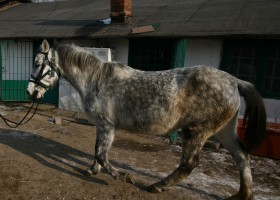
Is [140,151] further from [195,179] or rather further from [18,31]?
[18,31]

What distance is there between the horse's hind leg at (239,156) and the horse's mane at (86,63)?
217cm

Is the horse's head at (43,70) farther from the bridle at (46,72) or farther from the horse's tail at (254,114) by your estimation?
the horse's tail at (254,114)

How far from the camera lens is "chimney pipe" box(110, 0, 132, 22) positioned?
34.1 ft

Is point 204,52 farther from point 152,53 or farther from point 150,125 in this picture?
point 150,125

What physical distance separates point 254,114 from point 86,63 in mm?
3020

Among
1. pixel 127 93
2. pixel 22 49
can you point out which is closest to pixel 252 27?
pixel 127 93

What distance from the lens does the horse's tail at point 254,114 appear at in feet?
13.5

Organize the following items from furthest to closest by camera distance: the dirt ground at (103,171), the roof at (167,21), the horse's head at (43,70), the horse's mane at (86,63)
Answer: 1. the roof at (167,21)
2. the horse's head at (43,70)
3. the horse's mane at (86,63)
4. the dirt ground at (103,171)

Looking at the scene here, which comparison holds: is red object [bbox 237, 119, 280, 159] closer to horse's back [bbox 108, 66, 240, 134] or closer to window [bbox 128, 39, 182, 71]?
horse's back [bbox 108, 66, 240, 134]

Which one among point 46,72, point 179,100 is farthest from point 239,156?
point 46,72

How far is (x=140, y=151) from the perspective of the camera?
22.0 feet

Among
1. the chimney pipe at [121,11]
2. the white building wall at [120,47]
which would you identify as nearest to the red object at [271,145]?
the white building wall at [120,47]

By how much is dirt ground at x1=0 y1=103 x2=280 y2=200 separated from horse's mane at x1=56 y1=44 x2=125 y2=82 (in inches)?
77.2

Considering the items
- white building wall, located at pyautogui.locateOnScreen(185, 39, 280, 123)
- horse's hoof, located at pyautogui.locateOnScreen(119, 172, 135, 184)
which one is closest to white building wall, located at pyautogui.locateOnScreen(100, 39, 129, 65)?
white building wall, located at pyautogui.locateOnScreen(185, 39, 280, 123)
